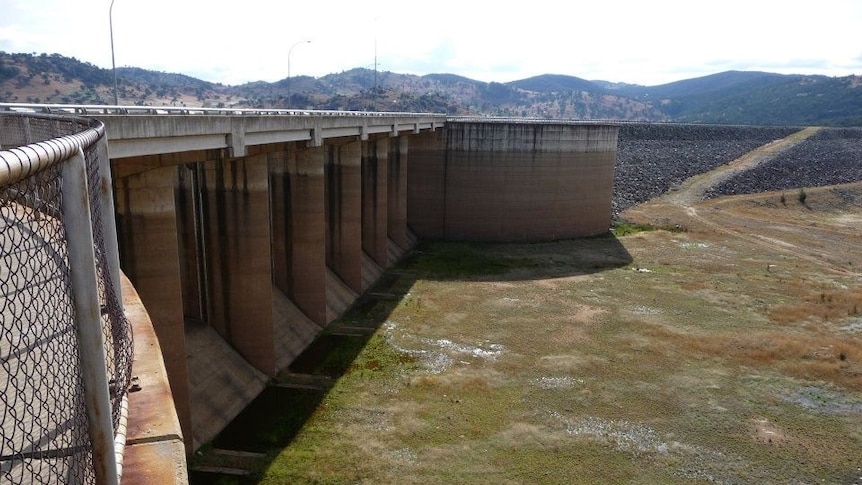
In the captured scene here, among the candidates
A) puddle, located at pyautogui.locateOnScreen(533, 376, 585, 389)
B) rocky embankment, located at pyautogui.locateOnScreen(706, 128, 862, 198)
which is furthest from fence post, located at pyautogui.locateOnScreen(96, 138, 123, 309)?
rocky embankment, located at pyautogui.locateOnScreen(706, 128, 862, 198)

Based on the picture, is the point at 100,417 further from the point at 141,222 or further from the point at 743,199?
the point at 743,199

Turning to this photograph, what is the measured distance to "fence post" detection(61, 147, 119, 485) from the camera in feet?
14.2

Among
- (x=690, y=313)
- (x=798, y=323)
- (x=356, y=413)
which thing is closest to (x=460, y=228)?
(x=690, y=313)

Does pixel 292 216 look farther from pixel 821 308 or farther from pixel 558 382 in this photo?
pixel 821 308

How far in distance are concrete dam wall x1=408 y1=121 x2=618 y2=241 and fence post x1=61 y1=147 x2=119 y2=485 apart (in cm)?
4581

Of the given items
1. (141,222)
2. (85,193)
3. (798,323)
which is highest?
(85,193)

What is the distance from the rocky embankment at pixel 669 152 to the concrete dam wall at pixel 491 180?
1388 centimetres

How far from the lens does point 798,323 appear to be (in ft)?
105

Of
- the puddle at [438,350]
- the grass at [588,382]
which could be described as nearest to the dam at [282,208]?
the grass at [588,382]

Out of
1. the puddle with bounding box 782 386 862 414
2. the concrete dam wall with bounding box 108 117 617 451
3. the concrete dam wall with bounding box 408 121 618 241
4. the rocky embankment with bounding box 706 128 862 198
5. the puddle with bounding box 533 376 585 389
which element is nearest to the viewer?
the concrete dam wall with bounding box 108 117 617 451

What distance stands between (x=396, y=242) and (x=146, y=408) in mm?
39243

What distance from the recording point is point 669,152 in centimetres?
9169

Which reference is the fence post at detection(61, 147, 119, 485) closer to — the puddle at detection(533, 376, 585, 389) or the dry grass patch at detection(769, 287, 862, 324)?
the puddle at detection(533, 376, 585, 389)

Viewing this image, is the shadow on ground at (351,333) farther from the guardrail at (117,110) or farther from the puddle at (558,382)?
the guardrail at (117,110)
